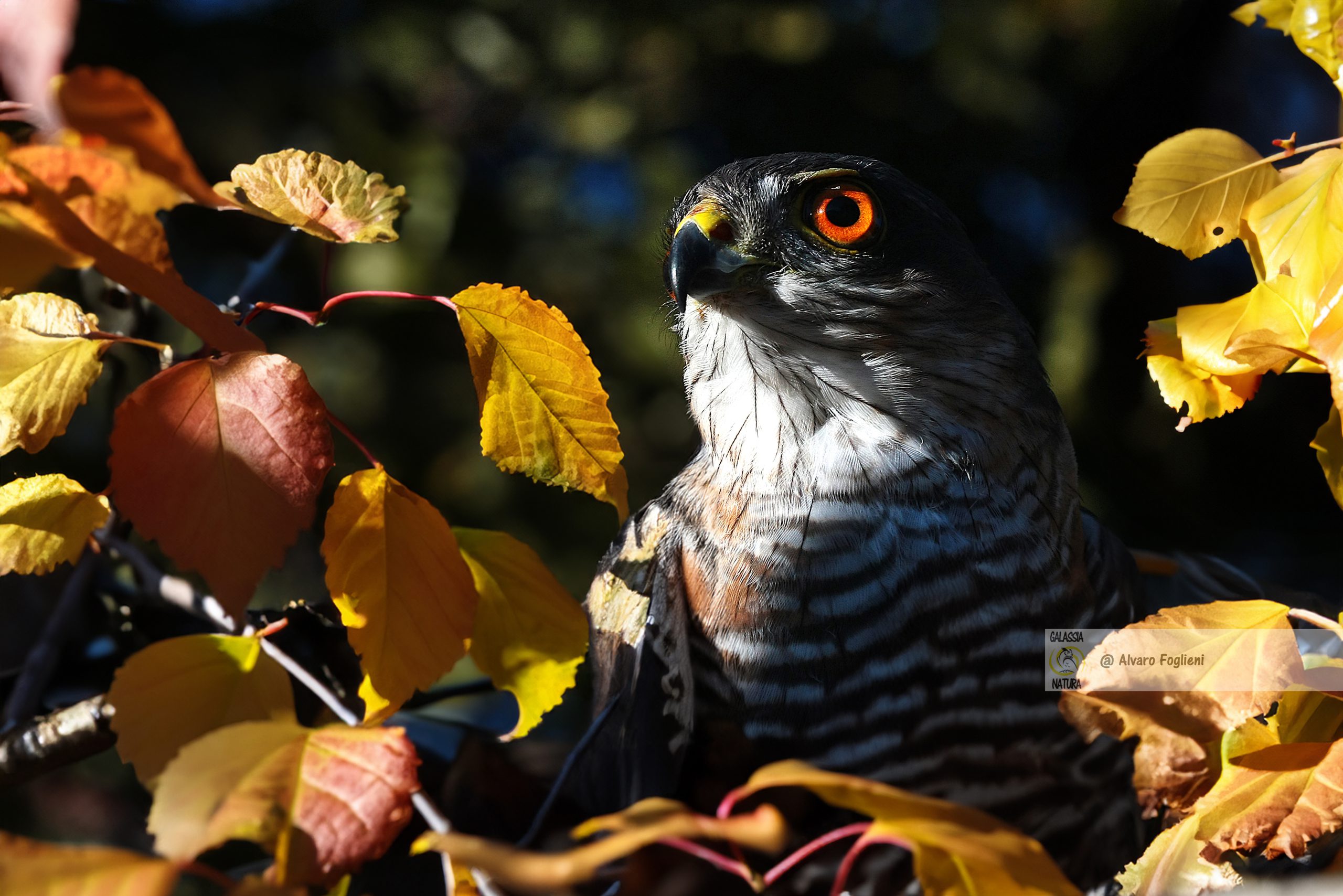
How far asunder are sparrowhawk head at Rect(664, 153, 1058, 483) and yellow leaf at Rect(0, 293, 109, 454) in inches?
25.3

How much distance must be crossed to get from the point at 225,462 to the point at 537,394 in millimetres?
231

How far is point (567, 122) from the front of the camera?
1.98m

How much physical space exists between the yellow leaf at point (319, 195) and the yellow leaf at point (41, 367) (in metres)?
0.14

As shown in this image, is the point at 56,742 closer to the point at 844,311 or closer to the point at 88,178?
the point at 88,178

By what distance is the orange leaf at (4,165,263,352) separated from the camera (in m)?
0.47

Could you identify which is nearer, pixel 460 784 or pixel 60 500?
pixel 60 500

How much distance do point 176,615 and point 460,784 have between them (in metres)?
0.53

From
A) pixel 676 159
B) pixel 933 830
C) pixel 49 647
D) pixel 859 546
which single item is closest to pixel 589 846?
pixel 933 830

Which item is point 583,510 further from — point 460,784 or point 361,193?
point 361,193

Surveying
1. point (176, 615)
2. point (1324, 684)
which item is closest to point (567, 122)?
point (176, 615)

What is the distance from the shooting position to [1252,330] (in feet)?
2.29

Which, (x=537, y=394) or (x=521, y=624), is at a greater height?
(x=537, y=394)

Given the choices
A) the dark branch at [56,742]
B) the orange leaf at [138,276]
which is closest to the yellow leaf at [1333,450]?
the orange leaf at [138,276]

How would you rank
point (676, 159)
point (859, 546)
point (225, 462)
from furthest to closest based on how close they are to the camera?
point (676, 159) → point (859, 546) → point (225, 462)
